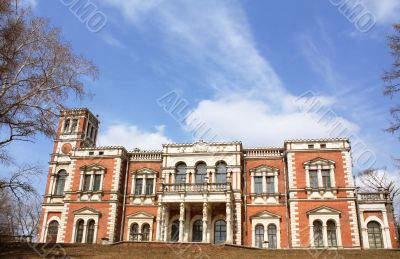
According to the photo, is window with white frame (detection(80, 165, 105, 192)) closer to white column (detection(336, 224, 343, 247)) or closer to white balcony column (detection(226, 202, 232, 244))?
white balcony column (detection(226, 202, 232, 244))

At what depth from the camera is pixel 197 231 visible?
33.5m

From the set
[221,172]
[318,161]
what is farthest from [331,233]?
[221,172]

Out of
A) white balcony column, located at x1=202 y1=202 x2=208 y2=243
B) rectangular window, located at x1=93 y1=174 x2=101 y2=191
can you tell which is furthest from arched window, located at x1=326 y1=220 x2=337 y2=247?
rectangular window, located at x1=93 y1=174 x2=101 y2=191

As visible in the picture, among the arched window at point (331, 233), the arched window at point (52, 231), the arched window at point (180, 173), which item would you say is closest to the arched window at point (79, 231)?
the arched window at point (52, 231)

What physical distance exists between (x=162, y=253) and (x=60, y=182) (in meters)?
19.7

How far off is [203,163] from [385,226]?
16193 millimetres

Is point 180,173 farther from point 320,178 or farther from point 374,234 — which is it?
point 374,234

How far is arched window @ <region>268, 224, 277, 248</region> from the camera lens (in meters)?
32.0

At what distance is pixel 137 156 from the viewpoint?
37.5m

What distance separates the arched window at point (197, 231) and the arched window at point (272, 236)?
5.86 meters

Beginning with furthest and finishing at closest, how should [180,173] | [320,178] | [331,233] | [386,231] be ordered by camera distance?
[180,173] → [320,178] → [386,231] → [331,233]

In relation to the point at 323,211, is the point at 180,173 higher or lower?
higher

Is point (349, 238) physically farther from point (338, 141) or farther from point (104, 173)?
point (104, 173)

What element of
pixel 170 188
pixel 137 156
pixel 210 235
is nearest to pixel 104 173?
pixel 137 156
